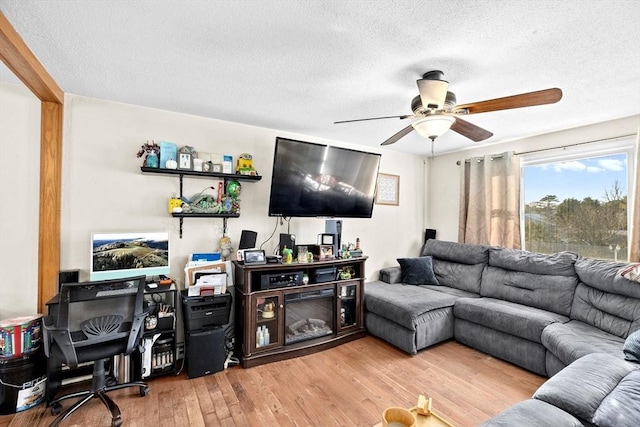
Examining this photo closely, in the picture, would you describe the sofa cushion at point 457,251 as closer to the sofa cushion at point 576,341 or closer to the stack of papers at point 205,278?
the sofa cushion at point 576,341

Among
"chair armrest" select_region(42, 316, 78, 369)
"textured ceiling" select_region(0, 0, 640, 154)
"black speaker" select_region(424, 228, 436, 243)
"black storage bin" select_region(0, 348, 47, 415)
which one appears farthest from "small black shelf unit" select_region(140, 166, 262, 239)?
"black speaker" select_region(424, 228, 436, 243)

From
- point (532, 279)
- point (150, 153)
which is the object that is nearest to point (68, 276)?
point (150, 153)

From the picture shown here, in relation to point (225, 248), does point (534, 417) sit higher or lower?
lower

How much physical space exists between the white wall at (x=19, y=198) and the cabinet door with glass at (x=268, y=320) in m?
1.75

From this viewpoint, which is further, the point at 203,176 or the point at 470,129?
the point at 203,176

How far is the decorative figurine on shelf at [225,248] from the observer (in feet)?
9.49

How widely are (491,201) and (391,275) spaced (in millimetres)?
1667

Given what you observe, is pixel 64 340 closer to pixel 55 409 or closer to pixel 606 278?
pixel 55 409

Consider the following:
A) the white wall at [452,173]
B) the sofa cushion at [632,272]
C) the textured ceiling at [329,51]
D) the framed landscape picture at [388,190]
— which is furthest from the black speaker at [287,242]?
the sofa cushion at [632,272]

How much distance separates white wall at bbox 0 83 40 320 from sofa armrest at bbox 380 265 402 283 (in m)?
3.56

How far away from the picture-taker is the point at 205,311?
2502 millimetres

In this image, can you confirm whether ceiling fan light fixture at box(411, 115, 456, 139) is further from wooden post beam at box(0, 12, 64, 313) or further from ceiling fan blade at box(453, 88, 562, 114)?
wooden post beam at box(0, 12, 64, 313)

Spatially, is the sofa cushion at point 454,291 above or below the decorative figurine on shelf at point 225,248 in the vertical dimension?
below

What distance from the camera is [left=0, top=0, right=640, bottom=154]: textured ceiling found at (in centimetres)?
138
